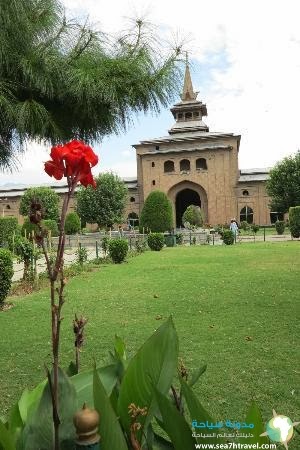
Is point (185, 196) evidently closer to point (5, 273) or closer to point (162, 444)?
point (5, 273)

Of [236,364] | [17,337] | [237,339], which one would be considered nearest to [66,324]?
[17,337]

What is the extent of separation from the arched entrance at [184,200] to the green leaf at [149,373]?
134ft

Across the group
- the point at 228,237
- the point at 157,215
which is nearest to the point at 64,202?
the point at 228,237

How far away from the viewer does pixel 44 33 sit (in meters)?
2.24

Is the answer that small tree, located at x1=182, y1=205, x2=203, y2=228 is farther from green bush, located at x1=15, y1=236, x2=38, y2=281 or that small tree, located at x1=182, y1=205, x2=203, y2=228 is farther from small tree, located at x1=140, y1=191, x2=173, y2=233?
green bush, located at x1=15, y1=236, x2=38, y2=281

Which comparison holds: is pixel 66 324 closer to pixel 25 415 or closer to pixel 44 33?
pixel 44 33

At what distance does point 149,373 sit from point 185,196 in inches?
1646

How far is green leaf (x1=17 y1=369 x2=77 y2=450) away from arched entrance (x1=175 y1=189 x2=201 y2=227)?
134 ft

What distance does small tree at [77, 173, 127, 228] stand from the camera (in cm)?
3638

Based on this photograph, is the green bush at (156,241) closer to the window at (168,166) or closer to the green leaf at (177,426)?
the green leaf at (177,426)

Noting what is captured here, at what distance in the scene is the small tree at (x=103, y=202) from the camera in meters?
36.4

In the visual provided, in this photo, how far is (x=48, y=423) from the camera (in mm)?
891

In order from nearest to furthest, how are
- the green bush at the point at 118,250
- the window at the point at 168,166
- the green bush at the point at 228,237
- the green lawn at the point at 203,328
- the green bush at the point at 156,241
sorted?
1. the green lawn at the point at 203,328
2. the green bush at the point at 118,250
3. the green bush at the point at 156,241
4. the green bush at the point at 228,237
5. the window at the point at 168,166

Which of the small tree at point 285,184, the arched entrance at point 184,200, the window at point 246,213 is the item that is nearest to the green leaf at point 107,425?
the small tree at point 285,184
